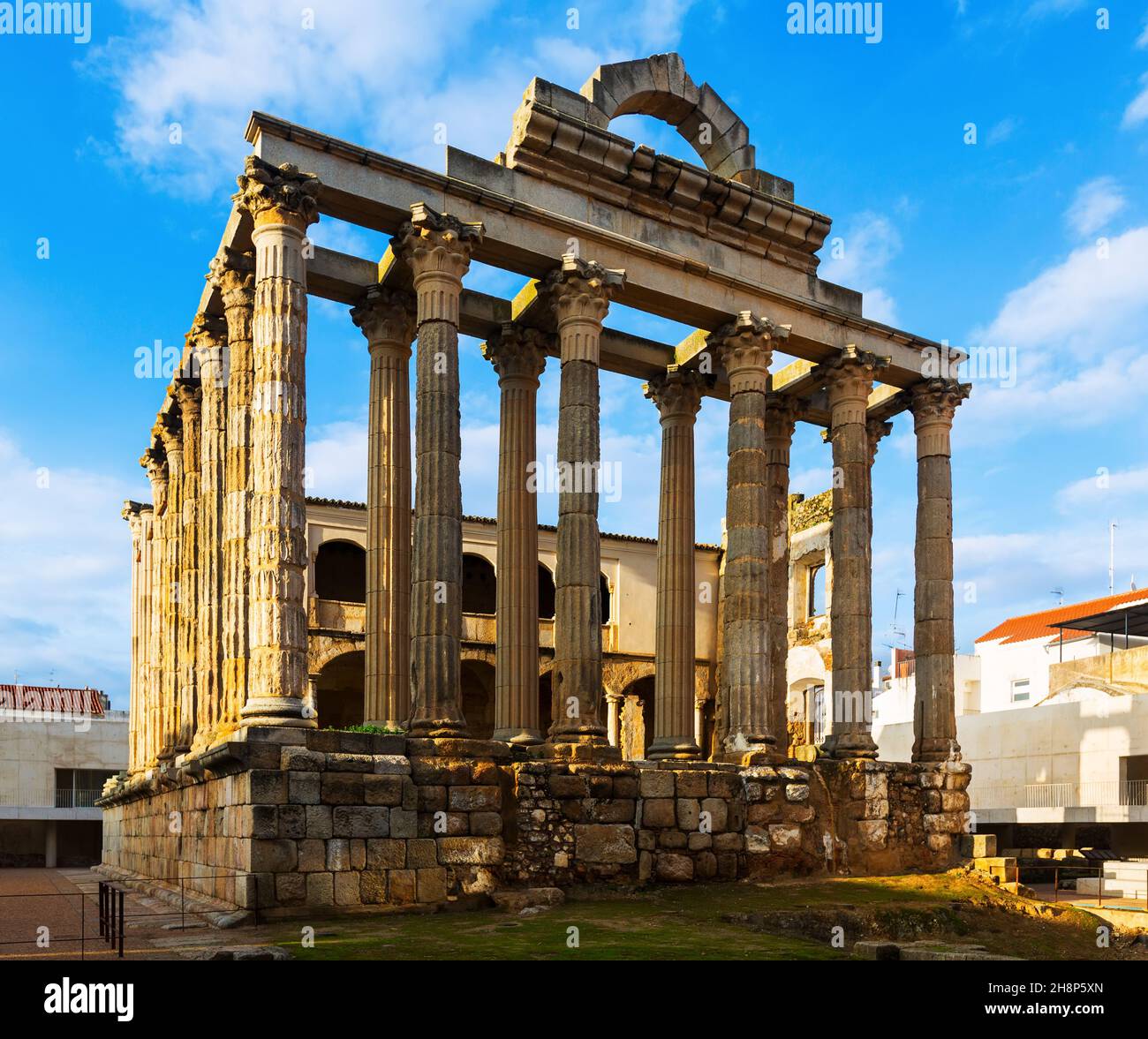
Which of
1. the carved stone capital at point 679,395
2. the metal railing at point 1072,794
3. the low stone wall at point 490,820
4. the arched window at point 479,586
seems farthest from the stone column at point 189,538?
the metal railing at point 1072,794

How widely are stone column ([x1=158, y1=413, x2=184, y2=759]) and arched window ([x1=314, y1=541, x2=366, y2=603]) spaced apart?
8464 millimetres

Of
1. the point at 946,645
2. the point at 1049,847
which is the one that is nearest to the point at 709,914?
the point at 946,645

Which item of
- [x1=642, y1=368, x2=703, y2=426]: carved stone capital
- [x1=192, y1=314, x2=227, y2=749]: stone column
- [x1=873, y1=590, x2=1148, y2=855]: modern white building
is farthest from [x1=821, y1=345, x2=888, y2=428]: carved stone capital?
[x1=873, y1=590, x2=1148, y2=855]: modern white building

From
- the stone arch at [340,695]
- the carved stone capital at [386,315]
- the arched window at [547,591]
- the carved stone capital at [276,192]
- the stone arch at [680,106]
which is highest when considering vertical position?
the stone arch at [680,106]

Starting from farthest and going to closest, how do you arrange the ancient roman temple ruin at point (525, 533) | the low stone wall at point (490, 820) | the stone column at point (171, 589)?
the stone column at point (171, 589)
the ancient roman temple ruin at point (525, 533)
the low stone wall at point (490, 820)

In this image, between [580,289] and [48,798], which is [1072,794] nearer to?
[580,289]

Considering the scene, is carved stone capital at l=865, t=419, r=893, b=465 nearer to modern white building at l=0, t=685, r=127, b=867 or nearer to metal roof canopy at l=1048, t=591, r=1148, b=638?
metal roof canopy at l=1048, t=591, r=1148, b=638

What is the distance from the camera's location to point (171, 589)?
25.8 meters

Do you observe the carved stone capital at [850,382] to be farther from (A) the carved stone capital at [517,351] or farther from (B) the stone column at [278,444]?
(B) the stone column at [278,444]

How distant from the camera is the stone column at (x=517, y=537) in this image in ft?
69.9

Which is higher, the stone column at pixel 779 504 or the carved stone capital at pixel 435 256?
the carved stone capital at pixel 435 256

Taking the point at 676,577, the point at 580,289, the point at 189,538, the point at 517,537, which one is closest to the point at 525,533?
the point at 517,537

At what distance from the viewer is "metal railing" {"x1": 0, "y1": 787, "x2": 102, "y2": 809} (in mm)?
45344
